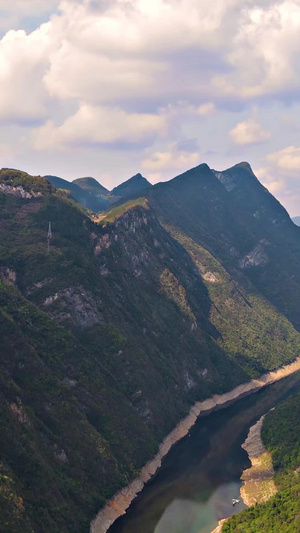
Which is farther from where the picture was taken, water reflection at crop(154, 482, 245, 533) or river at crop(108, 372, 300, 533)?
river at crop(108, 372, 300, 533)

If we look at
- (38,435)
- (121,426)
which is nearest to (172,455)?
(121,426)

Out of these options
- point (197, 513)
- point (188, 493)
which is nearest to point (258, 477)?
point (188, 493)

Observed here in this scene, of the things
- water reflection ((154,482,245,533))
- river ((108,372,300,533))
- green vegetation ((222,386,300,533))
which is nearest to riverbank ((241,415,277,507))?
river ((108,372,300,533))

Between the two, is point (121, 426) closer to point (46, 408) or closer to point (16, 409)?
point (46, 408)

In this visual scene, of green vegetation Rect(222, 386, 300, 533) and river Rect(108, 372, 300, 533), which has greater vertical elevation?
river Rect(108, 372, 300, 533)

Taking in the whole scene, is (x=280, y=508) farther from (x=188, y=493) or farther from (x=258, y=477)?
(x=258, y=477)

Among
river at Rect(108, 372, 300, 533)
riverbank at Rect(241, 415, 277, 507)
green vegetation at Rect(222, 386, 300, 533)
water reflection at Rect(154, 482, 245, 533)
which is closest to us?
green vegetation at Rect(222, 386, 300, 533)

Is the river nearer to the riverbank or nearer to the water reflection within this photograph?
the water reflection

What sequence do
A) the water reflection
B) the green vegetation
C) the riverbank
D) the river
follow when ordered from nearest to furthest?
the green vegetation < the water reflection < the river < the riverbank

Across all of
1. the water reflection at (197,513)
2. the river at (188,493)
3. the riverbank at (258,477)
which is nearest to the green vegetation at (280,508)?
the riverbank at (258,477)
